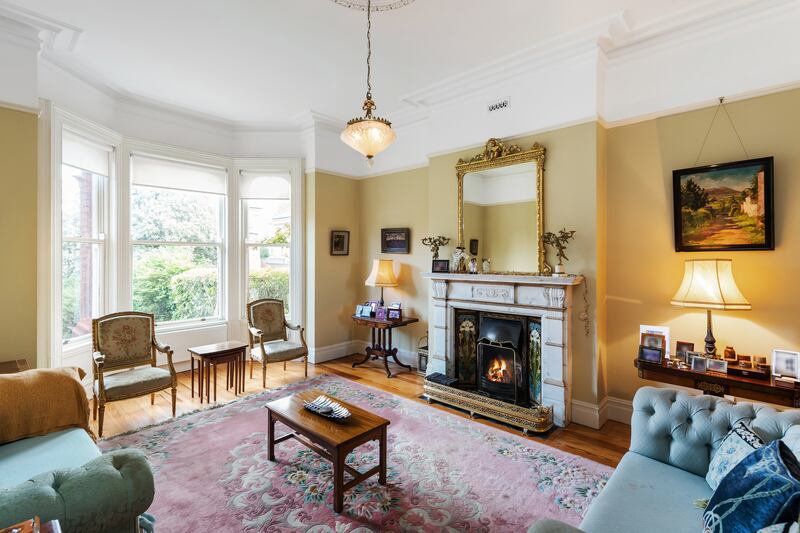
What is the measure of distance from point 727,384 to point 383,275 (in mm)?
3561

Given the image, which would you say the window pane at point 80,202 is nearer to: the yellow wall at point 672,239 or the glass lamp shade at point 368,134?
the glass lamp shade at point 368,134

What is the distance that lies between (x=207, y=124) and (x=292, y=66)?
204 cm

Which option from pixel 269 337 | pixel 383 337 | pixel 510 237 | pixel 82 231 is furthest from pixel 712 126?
pixel 82 231

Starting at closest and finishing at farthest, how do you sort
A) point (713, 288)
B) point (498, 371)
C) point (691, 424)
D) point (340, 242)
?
1. point (691, 424)
2. point (713, 288)
3. point (498, 371)
4. point (340, 242)

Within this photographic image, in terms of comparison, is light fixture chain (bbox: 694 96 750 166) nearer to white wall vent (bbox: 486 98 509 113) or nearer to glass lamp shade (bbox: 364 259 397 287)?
white wall vent (bbox: 486 98 509 113)

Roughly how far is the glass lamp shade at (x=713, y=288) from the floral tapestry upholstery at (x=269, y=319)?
4170 mm

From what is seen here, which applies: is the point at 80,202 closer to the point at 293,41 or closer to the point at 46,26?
the point at 46,26

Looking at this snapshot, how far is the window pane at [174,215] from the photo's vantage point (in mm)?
4578

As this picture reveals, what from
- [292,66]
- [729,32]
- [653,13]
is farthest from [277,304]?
[729,32]

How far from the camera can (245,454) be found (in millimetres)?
2842

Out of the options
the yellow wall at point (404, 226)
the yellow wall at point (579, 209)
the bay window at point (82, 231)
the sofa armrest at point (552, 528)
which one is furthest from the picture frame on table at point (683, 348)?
the bay window at point (82, 231)

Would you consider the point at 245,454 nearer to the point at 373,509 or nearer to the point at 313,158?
the point at 373,509

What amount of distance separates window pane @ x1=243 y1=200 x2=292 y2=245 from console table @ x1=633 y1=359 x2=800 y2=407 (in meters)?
4.54

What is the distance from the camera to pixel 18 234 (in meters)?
3.09
